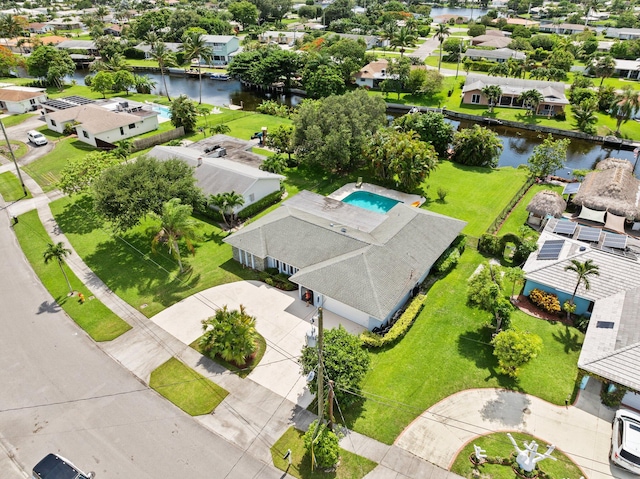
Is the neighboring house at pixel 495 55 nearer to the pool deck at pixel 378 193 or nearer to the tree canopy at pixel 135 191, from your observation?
the pool deck at pixel 378 193

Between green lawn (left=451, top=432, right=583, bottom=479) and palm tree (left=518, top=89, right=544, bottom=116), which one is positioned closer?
green lawn (left=451, top=432, right=583, bottom=479)

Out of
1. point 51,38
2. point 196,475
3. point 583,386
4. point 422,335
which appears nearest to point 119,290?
point 196,475

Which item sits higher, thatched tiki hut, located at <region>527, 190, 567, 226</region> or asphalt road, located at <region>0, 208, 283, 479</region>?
thatched tiki hut, located at <region>527, 190, 567, 226</region>

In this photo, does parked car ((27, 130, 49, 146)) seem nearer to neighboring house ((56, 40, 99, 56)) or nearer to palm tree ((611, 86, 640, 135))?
neighboring house ((56, 40, 99, 56))

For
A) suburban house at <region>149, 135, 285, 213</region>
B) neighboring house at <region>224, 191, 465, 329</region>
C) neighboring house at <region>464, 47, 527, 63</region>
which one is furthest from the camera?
neighboring house at <region>464, 47, 527, 63</region>

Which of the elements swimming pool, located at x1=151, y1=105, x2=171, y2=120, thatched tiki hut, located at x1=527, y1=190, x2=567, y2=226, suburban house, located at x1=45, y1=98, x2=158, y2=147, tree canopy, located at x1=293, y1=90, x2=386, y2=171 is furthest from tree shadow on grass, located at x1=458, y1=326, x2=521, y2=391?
swimming pool, located at x1=151, y1=105, x2=171, y2=120

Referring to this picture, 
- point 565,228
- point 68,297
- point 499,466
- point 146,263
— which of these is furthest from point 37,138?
point 499,466

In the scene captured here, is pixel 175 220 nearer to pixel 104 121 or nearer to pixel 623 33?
pixel 104 121
